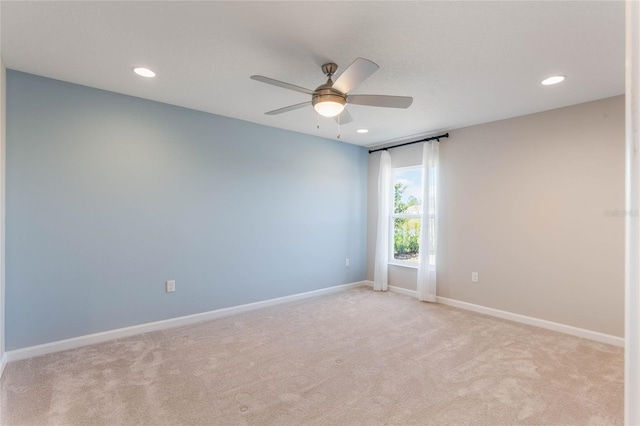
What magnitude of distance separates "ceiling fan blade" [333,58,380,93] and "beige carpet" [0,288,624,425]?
219 cm

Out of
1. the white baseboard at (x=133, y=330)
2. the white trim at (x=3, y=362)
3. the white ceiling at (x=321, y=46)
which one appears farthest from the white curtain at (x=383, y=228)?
the white trim at (x=3, y=362)

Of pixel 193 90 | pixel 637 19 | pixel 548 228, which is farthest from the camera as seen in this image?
pixel 548 228

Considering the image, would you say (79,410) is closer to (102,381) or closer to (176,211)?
(102,381)

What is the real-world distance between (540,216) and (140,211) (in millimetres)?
4408

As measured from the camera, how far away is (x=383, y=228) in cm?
533

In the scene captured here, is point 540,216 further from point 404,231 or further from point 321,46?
point 321,46

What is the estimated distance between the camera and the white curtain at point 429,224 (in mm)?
4672

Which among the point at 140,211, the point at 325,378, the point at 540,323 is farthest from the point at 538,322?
the point at 140,211

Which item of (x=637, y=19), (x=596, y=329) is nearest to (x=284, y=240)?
(x=596, y=329)

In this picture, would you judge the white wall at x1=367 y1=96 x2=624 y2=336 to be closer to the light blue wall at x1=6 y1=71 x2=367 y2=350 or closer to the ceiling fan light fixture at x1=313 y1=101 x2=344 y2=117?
the light blue wall at x1=6 y1=71 x2=367 y2=350

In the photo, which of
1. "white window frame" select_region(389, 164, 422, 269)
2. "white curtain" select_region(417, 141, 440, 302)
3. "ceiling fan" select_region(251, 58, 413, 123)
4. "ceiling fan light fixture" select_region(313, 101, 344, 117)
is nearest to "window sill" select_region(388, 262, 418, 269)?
"white window frame" select_region(389, 164, 422, 269)

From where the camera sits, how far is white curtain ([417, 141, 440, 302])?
4672 millimetres

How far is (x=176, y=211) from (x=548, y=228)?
4.18 m

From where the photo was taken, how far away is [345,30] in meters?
2.16
